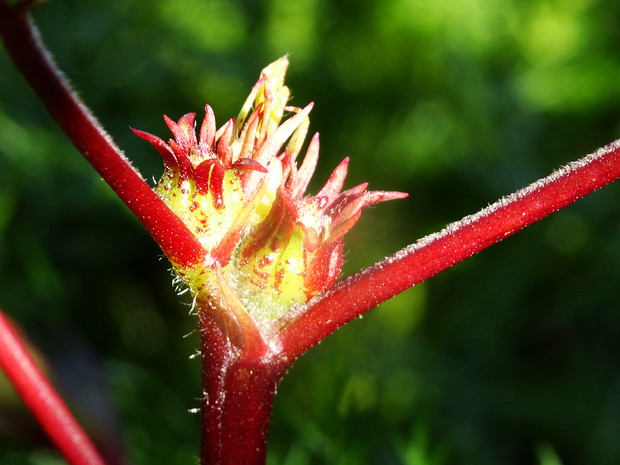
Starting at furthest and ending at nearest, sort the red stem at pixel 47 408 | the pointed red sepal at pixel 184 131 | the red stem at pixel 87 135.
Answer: the red stem at pixel 47 408, the pointed red sepal at pixel 184 131, the red stem at pixel 87 135

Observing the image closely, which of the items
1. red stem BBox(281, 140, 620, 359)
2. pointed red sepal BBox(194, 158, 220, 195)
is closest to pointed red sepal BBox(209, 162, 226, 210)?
pointed red sepal BBox(194, 158, 220, 195)

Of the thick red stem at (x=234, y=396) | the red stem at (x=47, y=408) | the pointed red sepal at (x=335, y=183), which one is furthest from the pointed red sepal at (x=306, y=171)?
the red stem at (x=47, y=408)

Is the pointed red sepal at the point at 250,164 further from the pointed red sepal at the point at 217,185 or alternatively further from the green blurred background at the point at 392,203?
the green blurred background at the point at 392,203

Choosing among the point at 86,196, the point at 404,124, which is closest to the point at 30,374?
the point at 86,196

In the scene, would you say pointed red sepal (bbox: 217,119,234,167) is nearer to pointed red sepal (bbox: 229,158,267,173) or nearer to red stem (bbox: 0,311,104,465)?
pointed red sepal (bbox: 229,158,267,173)

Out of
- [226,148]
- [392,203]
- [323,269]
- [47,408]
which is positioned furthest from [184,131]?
[392,203]

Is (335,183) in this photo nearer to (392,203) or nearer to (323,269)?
(323,269)
